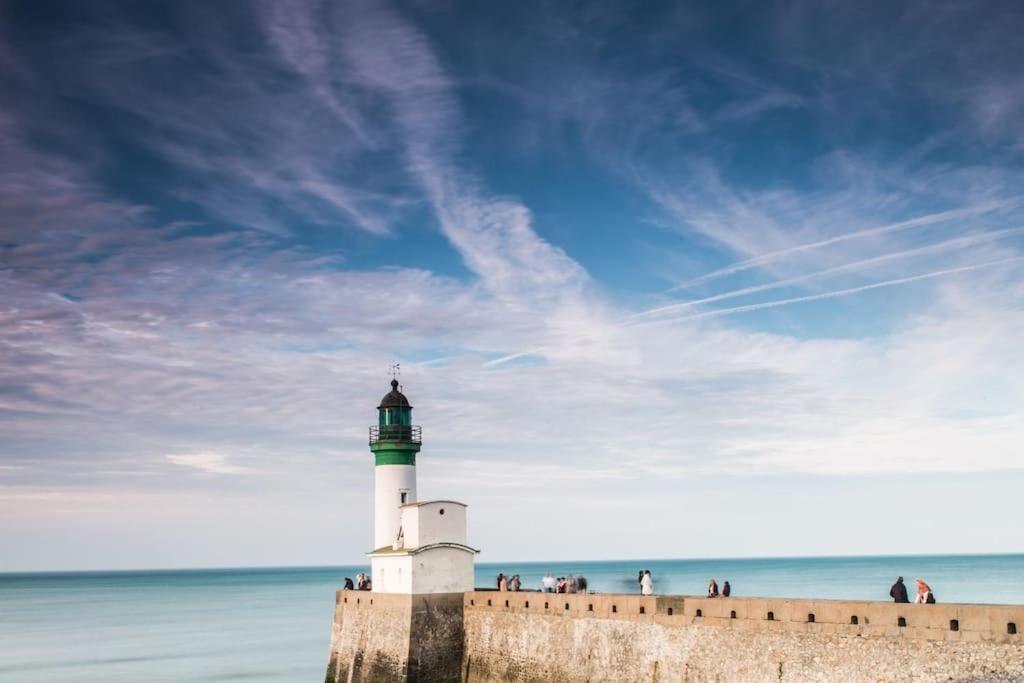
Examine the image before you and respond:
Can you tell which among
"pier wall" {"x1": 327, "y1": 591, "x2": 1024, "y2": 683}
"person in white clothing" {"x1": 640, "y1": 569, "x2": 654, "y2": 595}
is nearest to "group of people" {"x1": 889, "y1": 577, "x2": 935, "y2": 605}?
"pier wall" {"x1": 327, "y1": 591, "x2": 1024, "y2": 683}

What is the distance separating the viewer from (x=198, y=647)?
50312 millimetres

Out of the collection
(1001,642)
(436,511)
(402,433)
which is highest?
(402,433)

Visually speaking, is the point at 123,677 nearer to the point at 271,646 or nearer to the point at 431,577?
the point at 271,646

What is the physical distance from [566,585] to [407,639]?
4.29 m

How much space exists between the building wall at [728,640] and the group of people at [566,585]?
1.51 m

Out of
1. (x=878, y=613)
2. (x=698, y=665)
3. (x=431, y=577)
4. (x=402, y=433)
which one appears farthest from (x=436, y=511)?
(x=878, y=613)

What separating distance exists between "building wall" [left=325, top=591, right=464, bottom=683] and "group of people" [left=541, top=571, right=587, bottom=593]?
234cm

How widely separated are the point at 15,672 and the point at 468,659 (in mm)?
26292

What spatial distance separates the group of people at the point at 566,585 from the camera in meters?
25.7

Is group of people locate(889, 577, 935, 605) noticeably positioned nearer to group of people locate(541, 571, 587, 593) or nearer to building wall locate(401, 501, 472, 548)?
group of people locate(541, 571, 587, 593)

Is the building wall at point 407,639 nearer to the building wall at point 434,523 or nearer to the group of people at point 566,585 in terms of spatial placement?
the building wall at point 434,523

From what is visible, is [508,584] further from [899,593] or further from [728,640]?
[899,593]

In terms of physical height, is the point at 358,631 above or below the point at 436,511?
below

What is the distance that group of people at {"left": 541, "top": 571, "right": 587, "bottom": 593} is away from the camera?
25.7 meters
